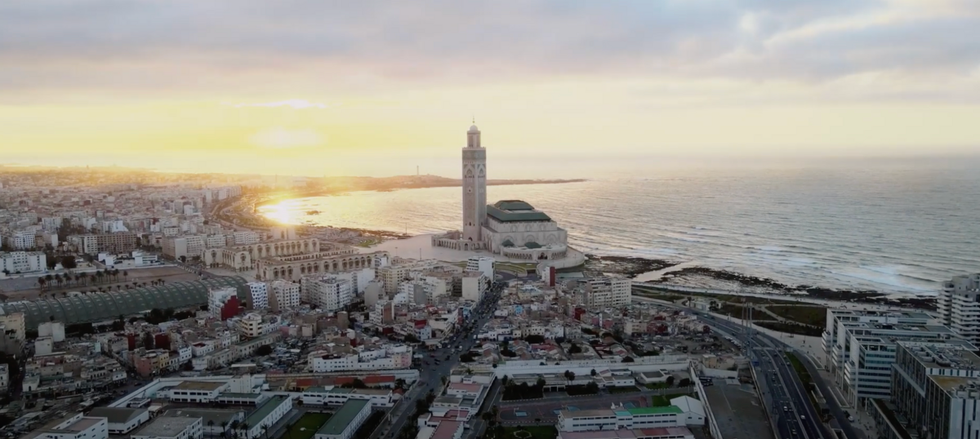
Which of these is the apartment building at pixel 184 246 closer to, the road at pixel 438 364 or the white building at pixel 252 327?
the white building at pixel 252 327

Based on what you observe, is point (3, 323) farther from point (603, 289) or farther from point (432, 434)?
point (603, 289)

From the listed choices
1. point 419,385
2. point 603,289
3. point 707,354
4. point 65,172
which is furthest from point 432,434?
point 65,172

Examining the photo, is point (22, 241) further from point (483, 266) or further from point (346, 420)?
point (346, 420)

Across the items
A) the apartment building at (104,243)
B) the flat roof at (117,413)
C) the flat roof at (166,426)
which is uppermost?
the apartment building at (104,243)

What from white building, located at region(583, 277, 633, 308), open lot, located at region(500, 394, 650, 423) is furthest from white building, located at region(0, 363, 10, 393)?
white building, located at region(583, 277, 633, 308)

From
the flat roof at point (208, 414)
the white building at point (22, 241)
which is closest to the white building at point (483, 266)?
the flat roof at point (208, 414)

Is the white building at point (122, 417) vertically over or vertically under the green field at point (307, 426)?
over

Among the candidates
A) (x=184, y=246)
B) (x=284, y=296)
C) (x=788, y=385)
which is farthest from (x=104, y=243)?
(x=788, y=385)
